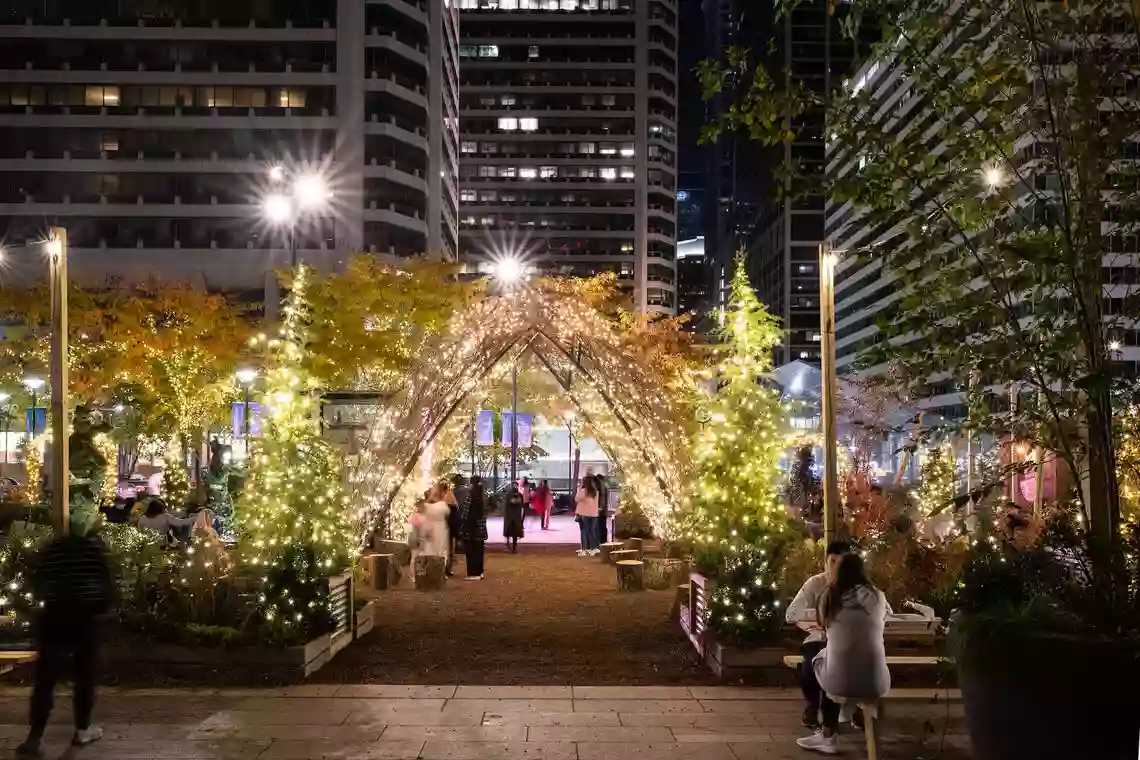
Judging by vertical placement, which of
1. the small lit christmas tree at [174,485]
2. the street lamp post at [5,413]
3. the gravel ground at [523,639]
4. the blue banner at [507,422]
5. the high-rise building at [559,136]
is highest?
the high-rise building at [559,136]

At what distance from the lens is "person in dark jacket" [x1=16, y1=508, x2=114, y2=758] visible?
23.0 ft

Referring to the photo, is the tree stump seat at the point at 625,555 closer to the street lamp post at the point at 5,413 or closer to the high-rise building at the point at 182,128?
the street lamp post at the point at 5,413

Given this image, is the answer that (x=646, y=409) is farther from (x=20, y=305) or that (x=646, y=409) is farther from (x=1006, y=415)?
(x=20, y=305)

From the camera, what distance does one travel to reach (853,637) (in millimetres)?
6730

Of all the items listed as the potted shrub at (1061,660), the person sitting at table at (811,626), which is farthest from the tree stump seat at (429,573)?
the potted shrub at (1061,660)

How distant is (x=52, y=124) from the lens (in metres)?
58.2

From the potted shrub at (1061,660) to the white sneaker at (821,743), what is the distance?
182cm

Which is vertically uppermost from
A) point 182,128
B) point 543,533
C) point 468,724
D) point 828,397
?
point 182,128

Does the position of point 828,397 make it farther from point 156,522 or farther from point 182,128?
point 182,128

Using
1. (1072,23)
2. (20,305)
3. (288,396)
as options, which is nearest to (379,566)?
(288,396)

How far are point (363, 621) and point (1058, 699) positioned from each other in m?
8.50

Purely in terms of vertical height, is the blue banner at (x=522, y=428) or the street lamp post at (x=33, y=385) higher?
the street lamp post at (x=33, y=385)

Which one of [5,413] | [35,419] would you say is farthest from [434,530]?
[5,413]

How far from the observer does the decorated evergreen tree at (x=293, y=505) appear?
993 centimetres
